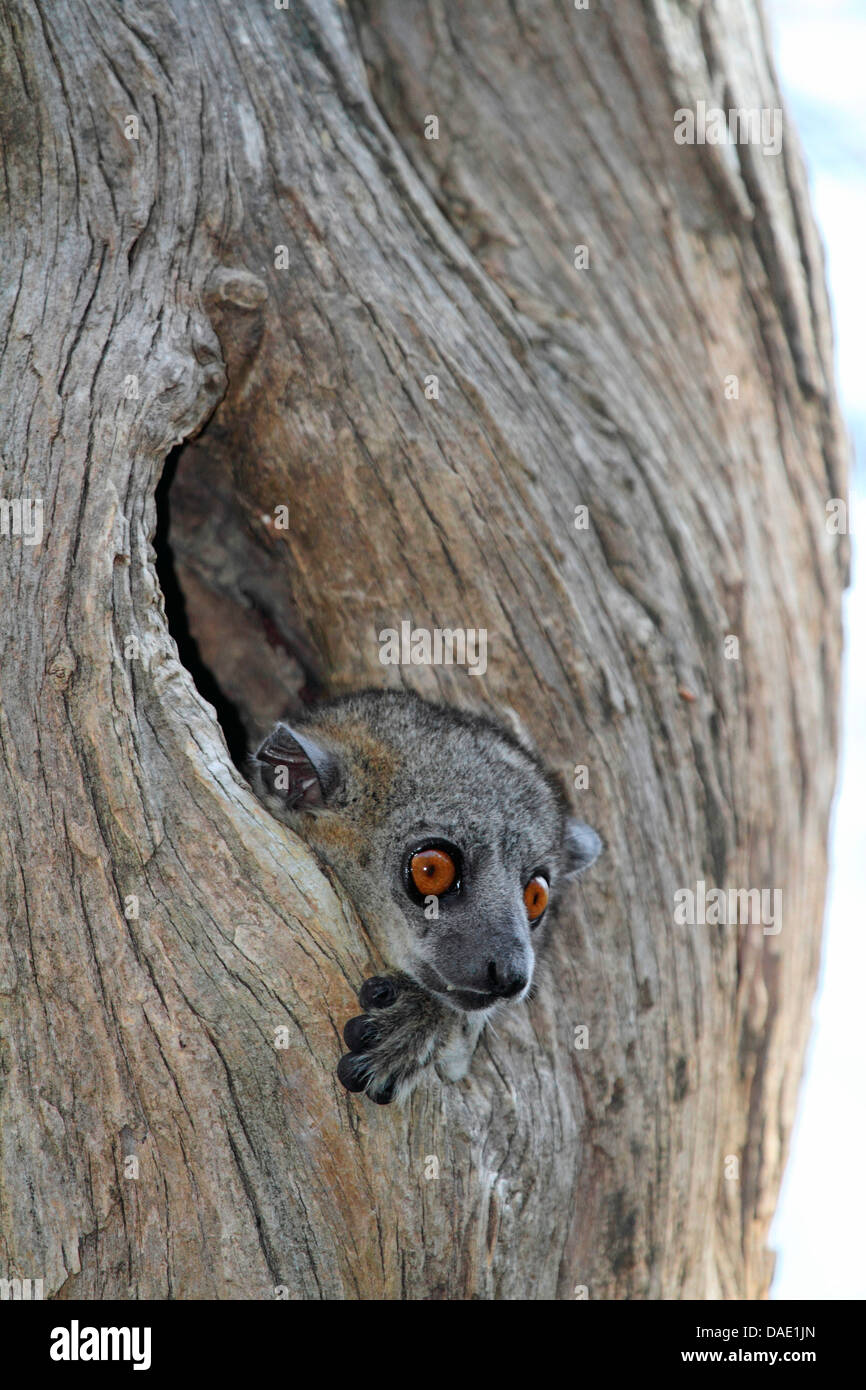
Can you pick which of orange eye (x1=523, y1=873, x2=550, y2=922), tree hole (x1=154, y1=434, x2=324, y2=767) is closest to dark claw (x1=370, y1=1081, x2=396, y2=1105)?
orange eye (x1=523, y1=873, x2=550, y2=922)

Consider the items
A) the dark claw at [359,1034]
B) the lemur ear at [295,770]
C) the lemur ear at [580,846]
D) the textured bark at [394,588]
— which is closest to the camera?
the textured bark at [394,588]

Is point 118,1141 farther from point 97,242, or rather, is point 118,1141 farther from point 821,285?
point 821,285

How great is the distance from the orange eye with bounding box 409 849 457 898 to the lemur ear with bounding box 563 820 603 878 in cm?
67

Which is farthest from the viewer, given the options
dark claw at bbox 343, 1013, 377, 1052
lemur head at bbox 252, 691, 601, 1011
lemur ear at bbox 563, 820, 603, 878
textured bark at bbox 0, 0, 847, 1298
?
lemur ear at bbox 563, 820, 603, 878

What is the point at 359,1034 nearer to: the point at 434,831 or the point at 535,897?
the point at 434,831

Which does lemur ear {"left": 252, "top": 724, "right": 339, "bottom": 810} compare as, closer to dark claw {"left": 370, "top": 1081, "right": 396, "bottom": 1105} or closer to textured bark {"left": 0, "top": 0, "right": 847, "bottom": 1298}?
textured bark {"left": 0, "top": 0, "right": 847, "bottom": 1298}

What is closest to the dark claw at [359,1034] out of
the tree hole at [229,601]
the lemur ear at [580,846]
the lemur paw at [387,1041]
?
the lemur paw at [387,1041]

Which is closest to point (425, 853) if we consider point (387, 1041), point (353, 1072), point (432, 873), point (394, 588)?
point (432, 873)

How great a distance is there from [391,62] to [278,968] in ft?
14.4

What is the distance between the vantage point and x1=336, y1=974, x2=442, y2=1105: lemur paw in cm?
332

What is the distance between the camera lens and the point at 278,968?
10.9 feet

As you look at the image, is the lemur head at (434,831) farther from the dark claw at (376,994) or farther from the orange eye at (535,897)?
the dark claw at (376,994)

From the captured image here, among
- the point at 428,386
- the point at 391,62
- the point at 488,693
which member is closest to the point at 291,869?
the point at 488,693

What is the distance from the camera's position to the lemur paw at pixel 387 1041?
10.9 ft
